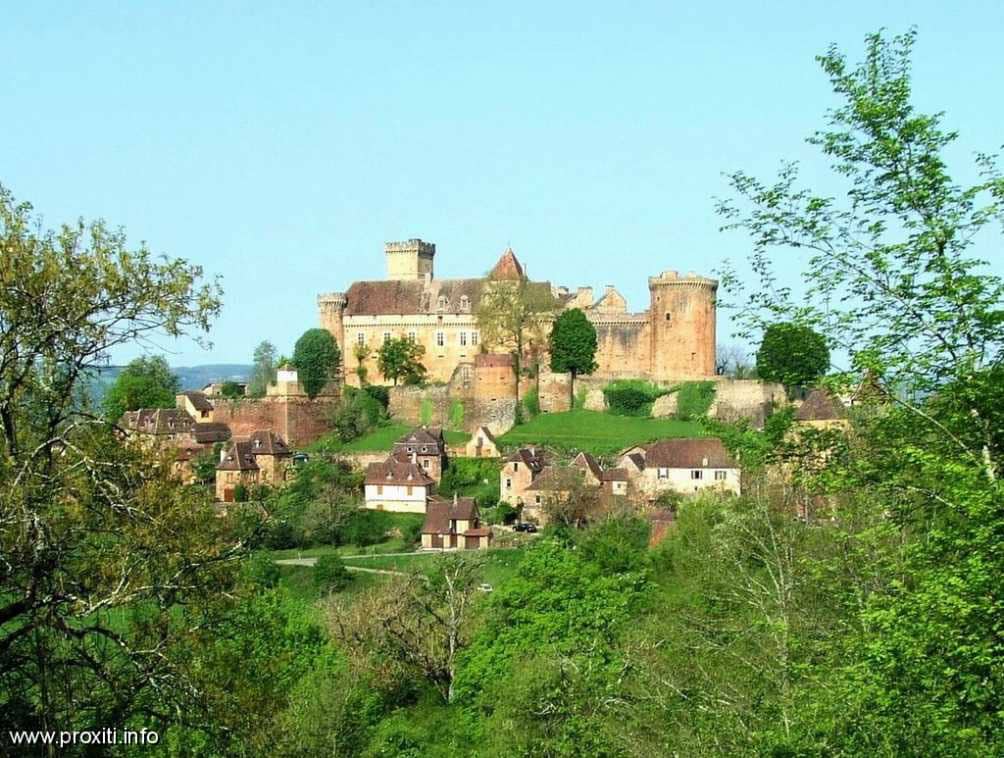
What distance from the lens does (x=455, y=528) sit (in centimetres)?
4938

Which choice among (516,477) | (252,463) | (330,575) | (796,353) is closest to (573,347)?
(516,477)

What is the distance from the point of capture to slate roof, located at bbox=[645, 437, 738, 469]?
50594 millimetres

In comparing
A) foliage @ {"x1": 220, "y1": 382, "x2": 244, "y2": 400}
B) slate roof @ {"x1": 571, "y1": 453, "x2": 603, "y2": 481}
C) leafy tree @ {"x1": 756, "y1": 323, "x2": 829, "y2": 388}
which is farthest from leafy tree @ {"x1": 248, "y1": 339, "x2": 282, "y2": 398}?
leafy tree @ {"x1": 756, "y1": 323, "x2": 829, "y2": 388}

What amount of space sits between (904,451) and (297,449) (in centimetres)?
5402

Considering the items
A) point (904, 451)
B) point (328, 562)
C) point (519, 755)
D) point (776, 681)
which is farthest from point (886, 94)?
point (328, 562)

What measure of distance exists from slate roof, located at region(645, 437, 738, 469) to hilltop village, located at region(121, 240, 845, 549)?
→ 0.05 metres

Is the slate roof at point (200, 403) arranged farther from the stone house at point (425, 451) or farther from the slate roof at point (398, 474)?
the slate roof at point (398, 474)

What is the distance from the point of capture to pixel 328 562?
144 feet

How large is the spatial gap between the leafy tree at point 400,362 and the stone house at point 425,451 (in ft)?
21.8

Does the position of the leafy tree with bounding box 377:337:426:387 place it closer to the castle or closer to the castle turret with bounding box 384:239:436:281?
the castle

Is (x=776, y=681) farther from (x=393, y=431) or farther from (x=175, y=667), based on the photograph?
(x=393, y=431)

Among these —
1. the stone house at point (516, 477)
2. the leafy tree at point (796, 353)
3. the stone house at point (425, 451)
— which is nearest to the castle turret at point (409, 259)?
the stone house at point (425, 451)

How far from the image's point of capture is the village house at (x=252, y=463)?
5597 cm

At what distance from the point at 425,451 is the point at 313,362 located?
10299mm
